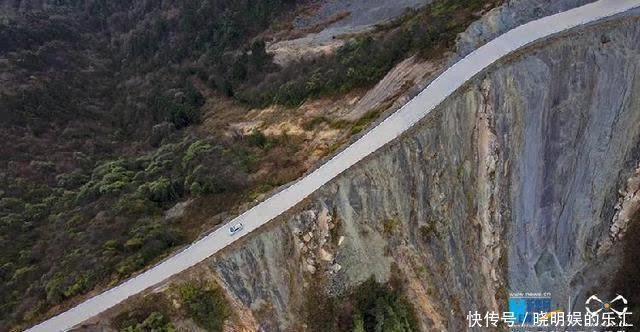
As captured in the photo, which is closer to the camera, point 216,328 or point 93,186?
point 216,328

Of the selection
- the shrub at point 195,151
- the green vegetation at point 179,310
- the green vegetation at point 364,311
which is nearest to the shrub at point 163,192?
the shrub at point 195,151

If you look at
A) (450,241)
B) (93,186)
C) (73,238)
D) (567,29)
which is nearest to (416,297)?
(450,241)

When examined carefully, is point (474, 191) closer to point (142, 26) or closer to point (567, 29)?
point (567, 29)

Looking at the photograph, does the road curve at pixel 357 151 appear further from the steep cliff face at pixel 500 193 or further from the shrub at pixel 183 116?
the shrub at pixel 183 116

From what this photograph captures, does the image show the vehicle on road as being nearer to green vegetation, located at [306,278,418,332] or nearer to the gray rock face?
green vegetation, located at [306,278,418,332]

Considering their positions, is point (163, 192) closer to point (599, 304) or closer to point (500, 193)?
point (500, 193)

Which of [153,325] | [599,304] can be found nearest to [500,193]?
[599,304]
